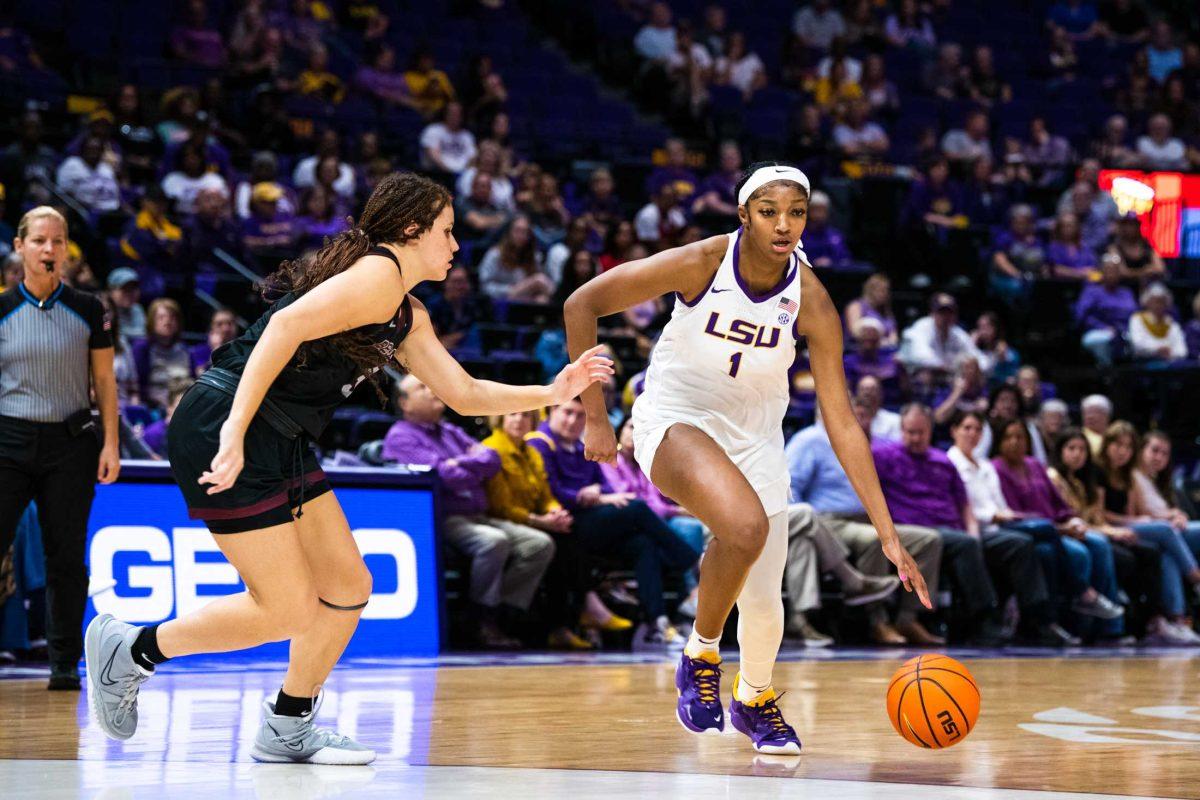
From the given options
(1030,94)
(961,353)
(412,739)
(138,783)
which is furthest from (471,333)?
(1030,94)

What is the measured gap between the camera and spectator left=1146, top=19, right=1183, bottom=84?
19891 mm

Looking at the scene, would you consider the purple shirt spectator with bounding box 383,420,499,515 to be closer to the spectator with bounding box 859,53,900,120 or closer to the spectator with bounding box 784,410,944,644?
the spectator with bounding box 784,410,944,644

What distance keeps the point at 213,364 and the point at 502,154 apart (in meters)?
9.85

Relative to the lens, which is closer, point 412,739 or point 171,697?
point 412,739

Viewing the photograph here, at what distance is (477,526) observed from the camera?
31.1 feet

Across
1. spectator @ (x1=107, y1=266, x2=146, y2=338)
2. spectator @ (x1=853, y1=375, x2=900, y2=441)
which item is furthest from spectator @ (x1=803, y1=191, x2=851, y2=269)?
spectator @ (x1=107, y1=266, x2=146, y2=338)

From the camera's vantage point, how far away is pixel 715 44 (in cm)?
1800

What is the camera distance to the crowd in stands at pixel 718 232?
10023 millimetres

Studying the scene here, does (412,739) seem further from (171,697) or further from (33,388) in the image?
(33,388)

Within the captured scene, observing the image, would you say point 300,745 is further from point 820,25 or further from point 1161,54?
point 1161,54

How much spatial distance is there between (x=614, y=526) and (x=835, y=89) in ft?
31.0

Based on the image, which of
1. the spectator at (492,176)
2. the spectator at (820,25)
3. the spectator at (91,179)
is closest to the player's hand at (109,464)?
the spectator at (91,179)

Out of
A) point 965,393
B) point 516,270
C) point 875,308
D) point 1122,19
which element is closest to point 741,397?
point 516,270

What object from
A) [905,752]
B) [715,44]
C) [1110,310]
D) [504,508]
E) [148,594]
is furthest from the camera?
[715,44]
